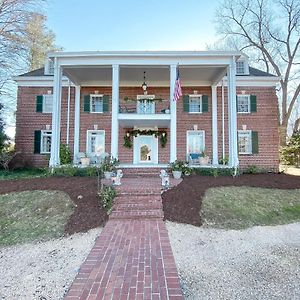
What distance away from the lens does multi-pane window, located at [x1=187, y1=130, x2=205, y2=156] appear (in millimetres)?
15008

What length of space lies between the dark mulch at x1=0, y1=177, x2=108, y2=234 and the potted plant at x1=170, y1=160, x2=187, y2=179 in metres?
3.66

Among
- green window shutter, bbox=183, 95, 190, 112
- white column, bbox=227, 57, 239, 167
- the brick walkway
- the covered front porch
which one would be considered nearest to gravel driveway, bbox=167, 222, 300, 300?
the brick walkway

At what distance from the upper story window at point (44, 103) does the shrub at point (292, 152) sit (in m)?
18.9

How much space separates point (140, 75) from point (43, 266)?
38.1ft

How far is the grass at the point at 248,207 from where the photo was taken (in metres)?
6.39

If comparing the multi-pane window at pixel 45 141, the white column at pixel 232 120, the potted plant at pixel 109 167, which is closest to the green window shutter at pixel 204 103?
the white column at pixel 232 120

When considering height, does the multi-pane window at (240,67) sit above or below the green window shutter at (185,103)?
above

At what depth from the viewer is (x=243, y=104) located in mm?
15352

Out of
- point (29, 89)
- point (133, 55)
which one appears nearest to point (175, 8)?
point (133, 55)

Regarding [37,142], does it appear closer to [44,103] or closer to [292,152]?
[44,103]

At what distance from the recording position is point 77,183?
8680mm

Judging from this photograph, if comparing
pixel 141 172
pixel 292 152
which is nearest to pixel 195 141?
pixel 141 172

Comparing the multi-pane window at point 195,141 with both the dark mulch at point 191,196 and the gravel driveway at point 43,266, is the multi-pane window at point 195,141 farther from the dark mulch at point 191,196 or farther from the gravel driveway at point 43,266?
the gravel driveway at point 43,266

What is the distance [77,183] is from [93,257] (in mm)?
4910
